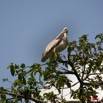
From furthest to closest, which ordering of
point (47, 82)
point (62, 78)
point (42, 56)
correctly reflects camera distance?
point (42, 56) < point (47, 82) < point (62, 78)

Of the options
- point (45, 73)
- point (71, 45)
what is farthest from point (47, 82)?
point (71, 45)

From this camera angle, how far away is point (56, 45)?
7508mm

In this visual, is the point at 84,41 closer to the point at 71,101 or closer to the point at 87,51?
the point at 87,51

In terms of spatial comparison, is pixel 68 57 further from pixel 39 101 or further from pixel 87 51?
pixel 39 101

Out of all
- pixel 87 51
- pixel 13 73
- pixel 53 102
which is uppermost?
pixel 87 51

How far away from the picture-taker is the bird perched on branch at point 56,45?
7.32 metres

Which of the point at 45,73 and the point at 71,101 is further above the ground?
the point at 45,73

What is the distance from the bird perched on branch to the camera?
24.0 ft

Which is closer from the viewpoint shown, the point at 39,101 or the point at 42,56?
the point at 39,101

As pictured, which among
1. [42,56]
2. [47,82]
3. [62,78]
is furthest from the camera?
[42,56]

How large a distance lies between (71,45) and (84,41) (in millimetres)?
223

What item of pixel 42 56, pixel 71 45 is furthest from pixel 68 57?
pixel 42 56

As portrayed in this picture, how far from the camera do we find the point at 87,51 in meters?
6.40

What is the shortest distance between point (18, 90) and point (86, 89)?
1.15 meters
